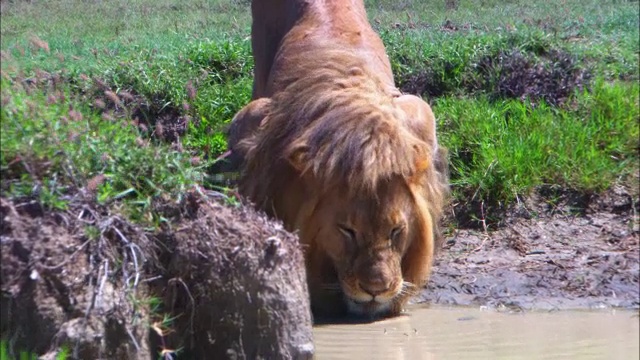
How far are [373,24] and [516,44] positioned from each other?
Answer: 156 cm

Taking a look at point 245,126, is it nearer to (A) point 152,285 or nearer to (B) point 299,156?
(B) point 299,156

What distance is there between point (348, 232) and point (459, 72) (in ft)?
9.84

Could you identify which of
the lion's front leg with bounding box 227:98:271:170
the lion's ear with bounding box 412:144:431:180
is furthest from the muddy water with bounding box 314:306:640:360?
the lion's front leg with bounding box 227:98:271:170

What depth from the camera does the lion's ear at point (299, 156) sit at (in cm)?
597

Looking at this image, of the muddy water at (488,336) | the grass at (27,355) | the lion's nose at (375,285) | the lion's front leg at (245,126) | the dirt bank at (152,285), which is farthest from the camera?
the lion's front leg at (245,126)

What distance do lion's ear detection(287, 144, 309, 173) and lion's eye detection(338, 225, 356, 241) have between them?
0.37m

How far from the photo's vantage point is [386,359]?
5.57 meters

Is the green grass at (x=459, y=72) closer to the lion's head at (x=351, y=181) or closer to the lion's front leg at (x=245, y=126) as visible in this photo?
the lion's front leg at (x=245, y=126)

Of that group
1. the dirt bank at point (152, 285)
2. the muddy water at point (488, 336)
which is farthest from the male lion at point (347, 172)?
the dirt bank at point (152, 285)

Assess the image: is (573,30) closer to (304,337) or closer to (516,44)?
(516,44)

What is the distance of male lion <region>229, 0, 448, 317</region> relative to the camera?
5.82 metres

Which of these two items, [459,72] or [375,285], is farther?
[459,72]

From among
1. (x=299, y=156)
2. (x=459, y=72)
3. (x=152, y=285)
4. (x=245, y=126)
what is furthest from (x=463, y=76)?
(x=152, y=285)

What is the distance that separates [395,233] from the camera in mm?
5914
